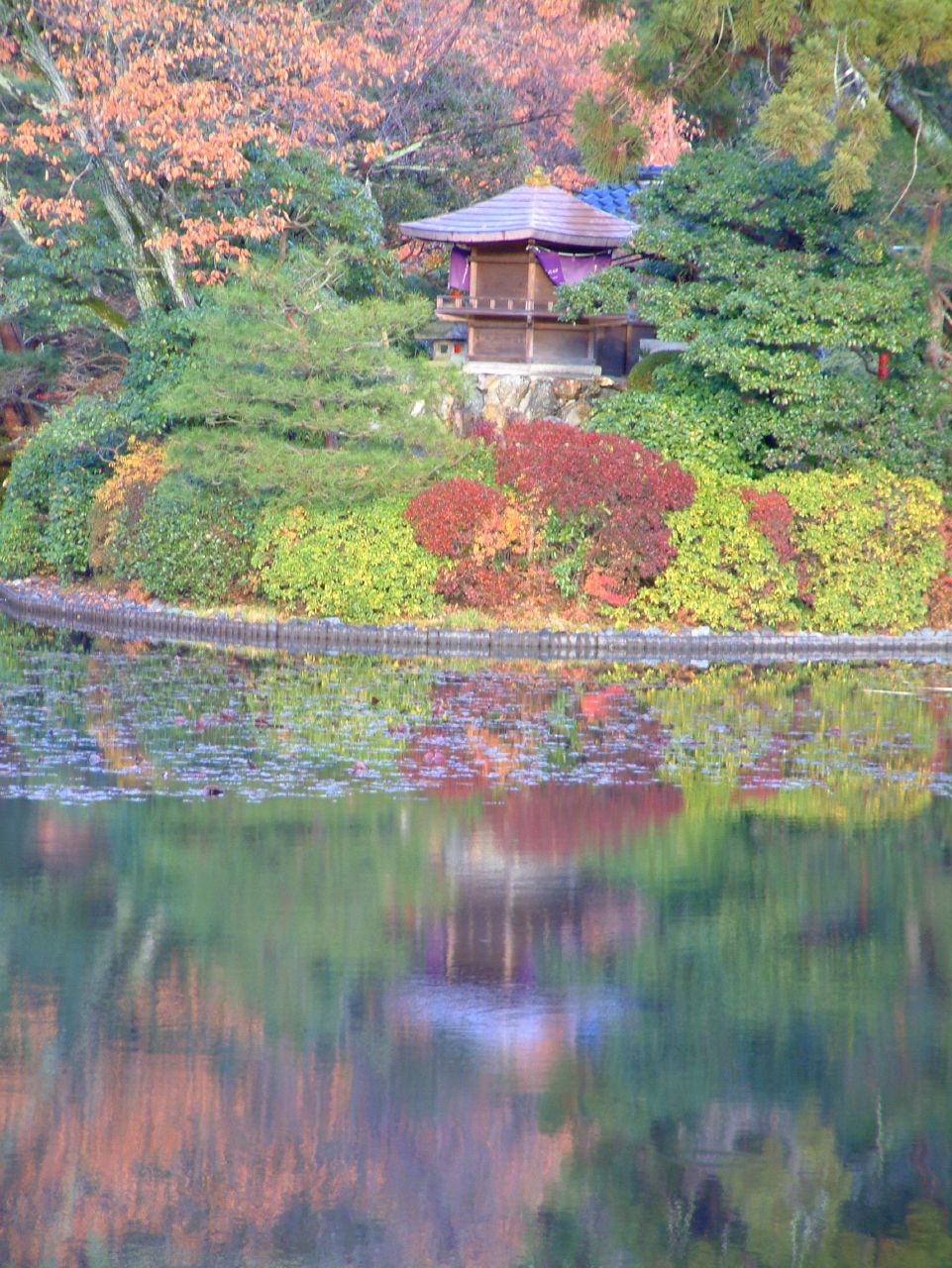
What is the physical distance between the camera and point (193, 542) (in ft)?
71.2

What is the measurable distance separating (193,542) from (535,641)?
522 centimetres

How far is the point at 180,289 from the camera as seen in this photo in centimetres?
2469

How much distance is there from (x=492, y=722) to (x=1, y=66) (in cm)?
1656

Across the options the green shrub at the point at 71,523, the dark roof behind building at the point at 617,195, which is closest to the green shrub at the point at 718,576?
the dark roof behind building at the point at 617,195

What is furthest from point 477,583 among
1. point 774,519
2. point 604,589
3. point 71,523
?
point 71,523

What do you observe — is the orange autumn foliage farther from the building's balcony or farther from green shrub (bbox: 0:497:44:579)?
green shrub (bbox: 0:497:44:579)

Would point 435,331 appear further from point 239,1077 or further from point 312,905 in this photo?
point 239,1077

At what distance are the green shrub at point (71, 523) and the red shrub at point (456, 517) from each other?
246 inches

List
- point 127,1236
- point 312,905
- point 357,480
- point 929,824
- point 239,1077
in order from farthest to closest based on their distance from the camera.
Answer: point 357,480 < point 929,824 < point 312,905 < point 239,1077 < point 127,1236

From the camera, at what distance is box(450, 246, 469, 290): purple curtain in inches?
1027

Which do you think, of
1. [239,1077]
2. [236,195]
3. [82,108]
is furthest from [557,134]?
[239,1077]

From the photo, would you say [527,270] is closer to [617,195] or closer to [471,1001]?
[617,195]

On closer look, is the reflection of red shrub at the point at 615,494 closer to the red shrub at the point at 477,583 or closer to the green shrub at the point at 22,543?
the red shrub at the point at 477,583

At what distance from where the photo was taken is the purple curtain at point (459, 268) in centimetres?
2609
